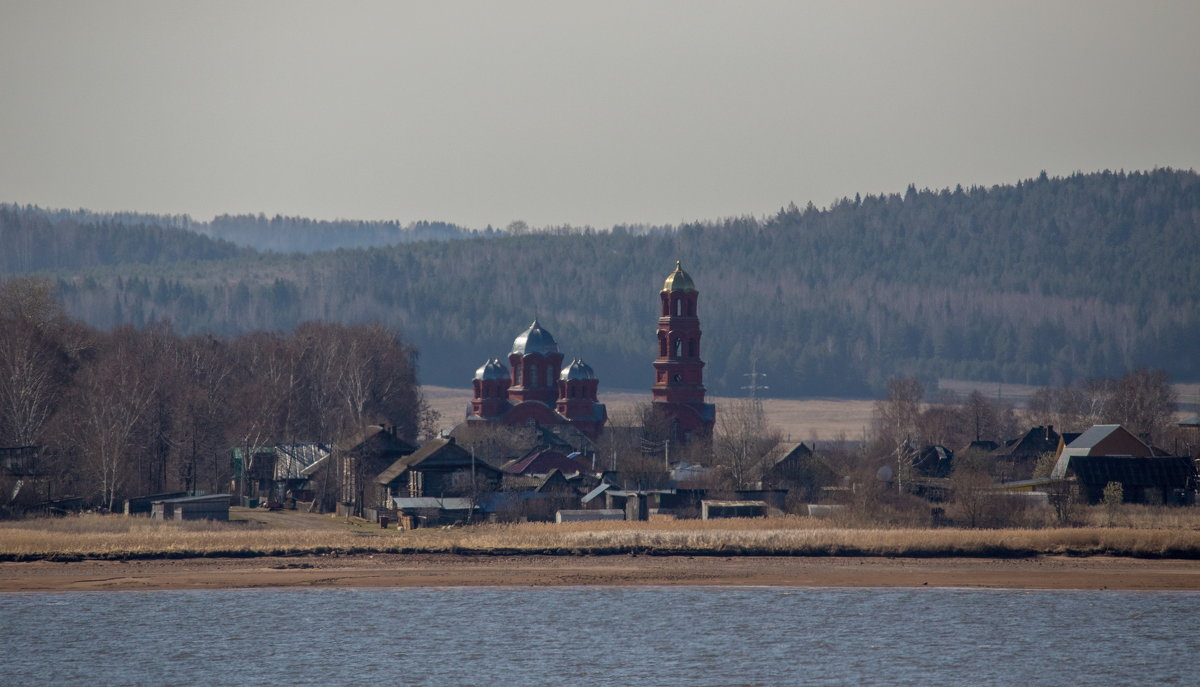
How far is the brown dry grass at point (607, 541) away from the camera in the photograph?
45.4 metres

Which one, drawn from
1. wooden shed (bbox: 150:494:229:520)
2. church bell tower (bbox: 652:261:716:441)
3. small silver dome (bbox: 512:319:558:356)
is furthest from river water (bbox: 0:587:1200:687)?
small silver dome (bbox: 512:319:558:356)

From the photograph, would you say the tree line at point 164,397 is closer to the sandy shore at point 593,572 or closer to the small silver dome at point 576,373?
the small silver dome at point 576,373

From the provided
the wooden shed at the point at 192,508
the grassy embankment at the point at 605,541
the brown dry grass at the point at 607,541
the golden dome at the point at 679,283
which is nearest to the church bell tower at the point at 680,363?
the golden dome at the point at 679,283

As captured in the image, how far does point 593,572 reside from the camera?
43062mm

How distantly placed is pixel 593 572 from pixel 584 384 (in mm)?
53129

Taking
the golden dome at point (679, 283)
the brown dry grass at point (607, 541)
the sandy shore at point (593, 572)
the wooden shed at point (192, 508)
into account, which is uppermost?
the golden dome at point (679, 283)

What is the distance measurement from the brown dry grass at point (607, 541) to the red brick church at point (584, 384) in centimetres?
3626

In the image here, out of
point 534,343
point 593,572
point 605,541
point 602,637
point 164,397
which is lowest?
point 602,637

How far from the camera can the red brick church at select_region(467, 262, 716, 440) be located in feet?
289

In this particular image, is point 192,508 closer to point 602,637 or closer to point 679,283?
point 602,637

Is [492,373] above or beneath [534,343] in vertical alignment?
beneath

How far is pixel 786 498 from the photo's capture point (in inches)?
2472

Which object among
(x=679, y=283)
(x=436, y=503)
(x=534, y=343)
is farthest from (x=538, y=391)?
(x=436, y=503)

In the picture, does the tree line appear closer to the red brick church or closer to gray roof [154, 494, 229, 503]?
gray roof [154, 494, 229, 503]
